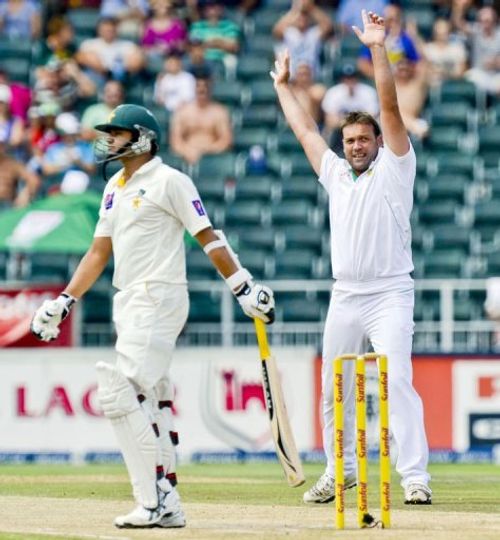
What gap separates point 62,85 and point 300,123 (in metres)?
9.61

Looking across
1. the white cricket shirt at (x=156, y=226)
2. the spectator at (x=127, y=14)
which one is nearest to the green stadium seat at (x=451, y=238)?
the spectator at (x=127, y=14)

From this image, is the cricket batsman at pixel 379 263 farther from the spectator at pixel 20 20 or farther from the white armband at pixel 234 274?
the spectator at pixel 20 20

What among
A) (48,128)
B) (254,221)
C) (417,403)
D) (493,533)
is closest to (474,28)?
(254,221)

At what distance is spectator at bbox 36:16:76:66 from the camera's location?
63.1ft

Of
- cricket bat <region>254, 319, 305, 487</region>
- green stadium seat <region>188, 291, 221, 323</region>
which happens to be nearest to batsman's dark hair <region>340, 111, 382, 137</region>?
cricket bat <region>254, 319, 305, 487</region>

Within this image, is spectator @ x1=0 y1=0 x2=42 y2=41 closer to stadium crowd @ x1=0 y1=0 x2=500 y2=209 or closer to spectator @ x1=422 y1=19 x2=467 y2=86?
stadium crowd @ x1=0 y1=0 x2=500 y2=209

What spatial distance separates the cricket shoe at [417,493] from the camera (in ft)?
28.3

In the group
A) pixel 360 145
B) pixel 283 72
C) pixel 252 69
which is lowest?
pixel 360 145

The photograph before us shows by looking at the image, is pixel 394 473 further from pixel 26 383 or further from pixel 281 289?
pixel 26 383

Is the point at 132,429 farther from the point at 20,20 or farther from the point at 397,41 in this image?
the point at 20,20

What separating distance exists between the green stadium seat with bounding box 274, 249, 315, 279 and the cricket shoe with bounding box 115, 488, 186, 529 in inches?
Result: 362

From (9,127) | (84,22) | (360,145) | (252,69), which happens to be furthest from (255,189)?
(360,145)

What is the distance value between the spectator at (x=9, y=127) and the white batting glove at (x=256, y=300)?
35.1ft

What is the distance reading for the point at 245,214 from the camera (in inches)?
685
